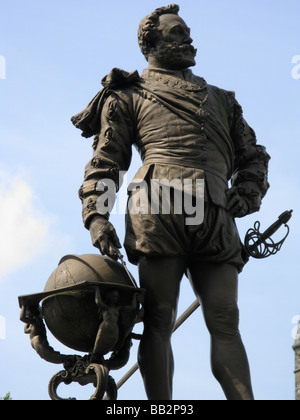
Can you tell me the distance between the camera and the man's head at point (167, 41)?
433 inches

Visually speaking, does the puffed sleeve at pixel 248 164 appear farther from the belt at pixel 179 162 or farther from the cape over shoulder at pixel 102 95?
the cape over shoulder at pixel 102 95

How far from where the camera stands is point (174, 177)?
1030cm

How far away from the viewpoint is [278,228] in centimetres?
1077

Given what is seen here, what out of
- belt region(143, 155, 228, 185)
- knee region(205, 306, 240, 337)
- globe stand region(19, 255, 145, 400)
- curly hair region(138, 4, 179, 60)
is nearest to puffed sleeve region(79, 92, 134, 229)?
belt region(143, 155, 228, 185)

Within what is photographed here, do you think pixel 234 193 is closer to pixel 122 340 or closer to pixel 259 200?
pixel 259 200

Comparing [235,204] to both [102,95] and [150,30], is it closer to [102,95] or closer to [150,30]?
[102,95]

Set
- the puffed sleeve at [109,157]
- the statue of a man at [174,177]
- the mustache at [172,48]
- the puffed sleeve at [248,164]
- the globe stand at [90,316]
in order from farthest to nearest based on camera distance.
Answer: the mustache at [172,48]
the puffed sleeve at [248,164]
the puffed sleeve at [109,157]
the statue of a man at [174,177]
the globe stand at [90,316]

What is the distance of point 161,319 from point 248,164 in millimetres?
1938

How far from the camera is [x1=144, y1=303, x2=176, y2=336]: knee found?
9.93 m

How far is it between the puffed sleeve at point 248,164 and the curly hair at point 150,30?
1008mm

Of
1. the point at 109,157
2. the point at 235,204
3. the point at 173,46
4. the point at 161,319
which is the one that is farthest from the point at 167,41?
the point at 161,319

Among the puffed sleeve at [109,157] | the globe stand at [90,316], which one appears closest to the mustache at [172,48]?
the puffed sleeve at [109,157]

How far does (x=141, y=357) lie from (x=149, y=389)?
0.29 m
